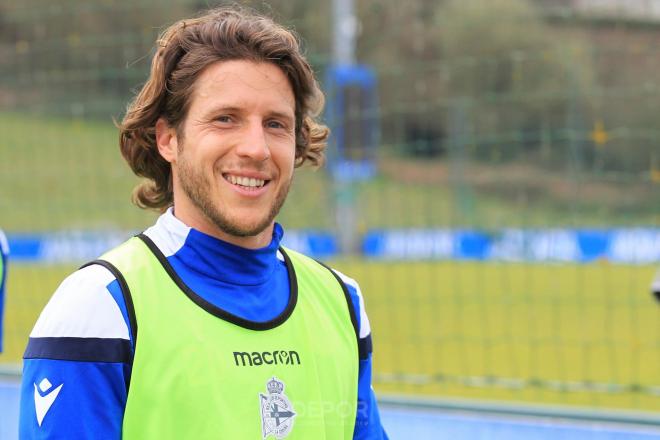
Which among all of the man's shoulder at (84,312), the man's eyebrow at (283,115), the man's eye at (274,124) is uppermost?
the man's eyebrow at (283,115)

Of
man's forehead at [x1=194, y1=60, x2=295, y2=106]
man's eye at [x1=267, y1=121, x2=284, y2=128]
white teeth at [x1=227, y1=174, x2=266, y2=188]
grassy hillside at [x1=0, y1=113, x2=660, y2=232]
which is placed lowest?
grassy hillside at [x1=0, y1=113, x2=660, y2=232]

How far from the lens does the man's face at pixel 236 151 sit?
195 centimetres

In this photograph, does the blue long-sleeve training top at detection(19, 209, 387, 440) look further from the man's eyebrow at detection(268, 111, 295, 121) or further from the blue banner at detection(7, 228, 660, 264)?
the blue banner at detection(7, 228, 660, 264)

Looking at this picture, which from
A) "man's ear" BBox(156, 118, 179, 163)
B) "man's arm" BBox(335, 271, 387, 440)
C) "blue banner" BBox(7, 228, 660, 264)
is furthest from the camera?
"blue banner" BBox(7, 228, 660, 264)

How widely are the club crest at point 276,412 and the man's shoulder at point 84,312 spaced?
0.30m

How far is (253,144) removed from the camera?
1942 millimetres

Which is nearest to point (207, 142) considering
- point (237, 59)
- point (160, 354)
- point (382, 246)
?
point (237, 59)

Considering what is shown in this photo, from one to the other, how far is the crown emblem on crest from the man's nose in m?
0.41

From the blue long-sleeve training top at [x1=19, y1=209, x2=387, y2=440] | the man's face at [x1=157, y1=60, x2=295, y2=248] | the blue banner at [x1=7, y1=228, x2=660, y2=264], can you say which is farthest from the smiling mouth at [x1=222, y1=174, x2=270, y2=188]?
the blue banner at [x1=7, y1=228, x2=660, y2=264]

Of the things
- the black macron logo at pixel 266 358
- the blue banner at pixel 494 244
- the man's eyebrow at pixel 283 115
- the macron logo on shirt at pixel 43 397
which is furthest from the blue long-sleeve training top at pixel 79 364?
the blue banner at pixel 494 244

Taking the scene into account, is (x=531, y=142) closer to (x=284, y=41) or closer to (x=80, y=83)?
(x=80, y=83)

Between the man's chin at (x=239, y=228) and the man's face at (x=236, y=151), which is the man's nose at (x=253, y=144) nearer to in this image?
the man's face at (x=236, y=151)

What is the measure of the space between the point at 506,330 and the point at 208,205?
8.00 metres

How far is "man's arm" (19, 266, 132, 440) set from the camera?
68.1 inches
